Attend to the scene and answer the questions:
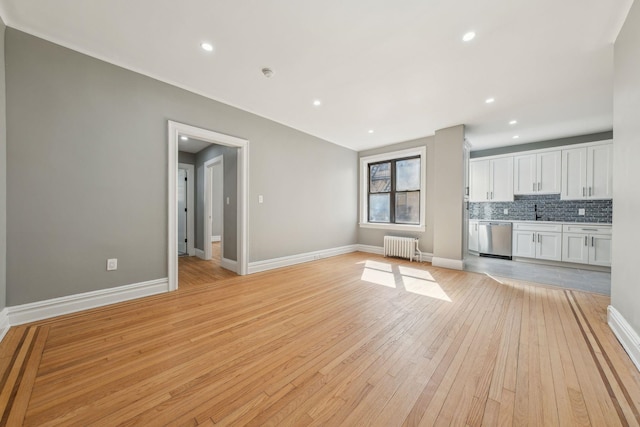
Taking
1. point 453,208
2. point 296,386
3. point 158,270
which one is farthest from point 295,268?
point 453,208

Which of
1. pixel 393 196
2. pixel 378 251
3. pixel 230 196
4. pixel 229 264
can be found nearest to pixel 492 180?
pixel 393 196

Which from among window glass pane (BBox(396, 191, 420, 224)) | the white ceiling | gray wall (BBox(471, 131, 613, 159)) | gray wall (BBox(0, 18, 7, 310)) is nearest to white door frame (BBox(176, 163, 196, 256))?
the white ceiling

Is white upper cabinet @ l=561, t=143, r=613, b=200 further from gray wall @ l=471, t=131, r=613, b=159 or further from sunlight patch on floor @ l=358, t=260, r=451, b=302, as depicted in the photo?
sunlight patch on floor @ l=358, t=260, r=451, b=302

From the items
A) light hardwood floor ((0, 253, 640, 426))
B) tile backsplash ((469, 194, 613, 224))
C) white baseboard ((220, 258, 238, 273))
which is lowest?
light hardwood floor ((0, 253, 640, 426))

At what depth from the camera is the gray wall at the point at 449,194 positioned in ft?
13.9

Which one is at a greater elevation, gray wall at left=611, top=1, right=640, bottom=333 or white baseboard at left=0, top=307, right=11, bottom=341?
gray wall at left=611, top=1, right=640, bottom=333

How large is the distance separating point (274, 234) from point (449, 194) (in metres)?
3.36

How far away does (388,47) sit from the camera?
7.44 feet

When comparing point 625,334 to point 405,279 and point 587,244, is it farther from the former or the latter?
point 587,244

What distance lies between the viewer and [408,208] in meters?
5.49

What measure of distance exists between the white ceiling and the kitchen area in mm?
1325

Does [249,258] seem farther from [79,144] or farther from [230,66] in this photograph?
[230,66]

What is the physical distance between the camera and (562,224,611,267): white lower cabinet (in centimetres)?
419

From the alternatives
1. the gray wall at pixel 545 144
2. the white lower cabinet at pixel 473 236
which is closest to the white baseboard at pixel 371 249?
the white lower cabinet at pixel 473 236
